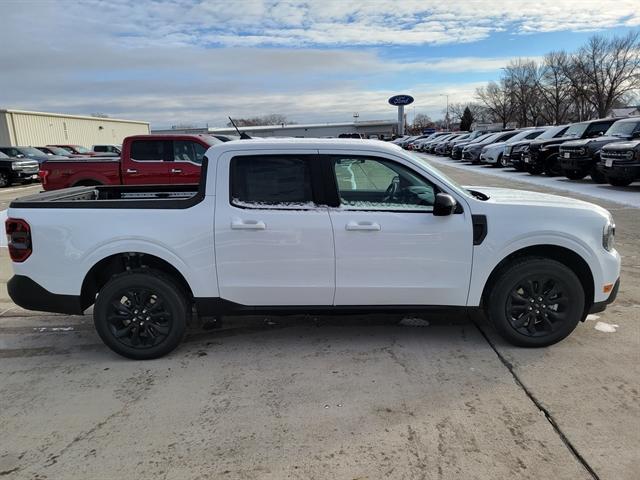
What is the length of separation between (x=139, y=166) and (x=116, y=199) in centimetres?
643

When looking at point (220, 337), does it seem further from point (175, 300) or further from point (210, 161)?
point (210, 161)

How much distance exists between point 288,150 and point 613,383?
9.77ft

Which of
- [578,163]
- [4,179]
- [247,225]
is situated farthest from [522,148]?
[4,179]

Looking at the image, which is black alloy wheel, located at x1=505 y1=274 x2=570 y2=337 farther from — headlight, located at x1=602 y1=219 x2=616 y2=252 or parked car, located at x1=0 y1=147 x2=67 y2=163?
parked car, located at x1=0 y1=147 x2=67 y2=163

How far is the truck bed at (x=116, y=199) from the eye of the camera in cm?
409

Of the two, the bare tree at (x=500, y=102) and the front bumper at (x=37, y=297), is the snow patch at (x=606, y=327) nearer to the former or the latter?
the front bumper at (x=37, y=297)

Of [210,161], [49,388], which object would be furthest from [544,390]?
[49,388]

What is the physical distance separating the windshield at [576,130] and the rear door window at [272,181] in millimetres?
17028

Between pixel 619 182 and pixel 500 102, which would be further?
pixel 500 102

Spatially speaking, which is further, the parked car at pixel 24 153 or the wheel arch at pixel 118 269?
the parked car at pixel 24 153

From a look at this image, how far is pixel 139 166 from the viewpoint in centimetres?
1101

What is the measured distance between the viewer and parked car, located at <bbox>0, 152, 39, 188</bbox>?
21.1 metres

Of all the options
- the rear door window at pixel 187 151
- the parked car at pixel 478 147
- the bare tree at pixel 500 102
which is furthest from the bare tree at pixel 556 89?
the rear door window at pixel 187 151

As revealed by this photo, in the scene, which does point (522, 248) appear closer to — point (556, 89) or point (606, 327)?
point (606, 327)
